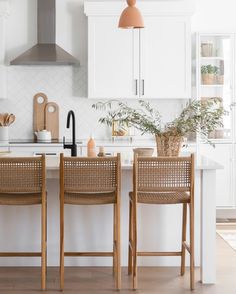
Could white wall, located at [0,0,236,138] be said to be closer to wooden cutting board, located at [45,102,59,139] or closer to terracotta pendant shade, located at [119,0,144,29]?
wooden cutting board, located at [45,102,59,139]

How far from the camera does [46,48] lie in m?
7.29

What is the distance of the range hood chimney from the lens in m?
7.05

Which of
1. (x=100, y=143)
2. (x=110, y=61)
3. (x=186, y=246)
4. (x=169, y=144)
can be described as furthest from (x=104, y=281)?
→ (x=110, y=61)

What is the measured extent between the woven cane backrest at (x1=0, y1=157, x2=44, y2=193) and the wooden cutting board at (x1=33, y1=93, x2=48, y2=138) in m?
3.05

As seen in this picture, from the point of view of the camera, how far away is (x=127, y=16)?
4.96m

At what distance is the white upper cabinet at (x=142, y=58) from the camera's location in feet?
23.5

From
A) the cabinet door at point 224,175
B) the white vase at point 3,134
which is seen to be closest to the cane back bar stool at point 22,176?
the white vase at point 3,134

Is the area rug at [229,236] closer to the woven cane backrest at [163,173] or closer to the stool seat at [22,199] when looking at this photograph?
the woven cane backrest at [163,173]

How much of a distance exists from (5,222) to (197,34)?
3.37m

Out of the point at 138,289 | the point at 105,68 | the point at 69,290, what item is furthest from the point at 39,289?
the point at 105,68

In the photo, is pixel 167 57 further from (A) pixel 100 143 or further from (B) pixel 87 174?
(B) pixel 87 174

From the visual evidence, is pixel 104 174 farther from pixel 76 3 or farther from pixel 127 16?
pixel 76 3

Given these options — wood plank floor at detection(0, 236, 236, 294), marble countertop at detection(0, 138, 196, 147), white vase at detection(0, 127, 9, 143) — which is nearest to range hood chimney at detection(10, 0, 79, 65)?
white vase at detection(0, 127, 9, 143)

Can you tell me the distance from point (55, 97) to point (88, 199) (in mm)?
3181
